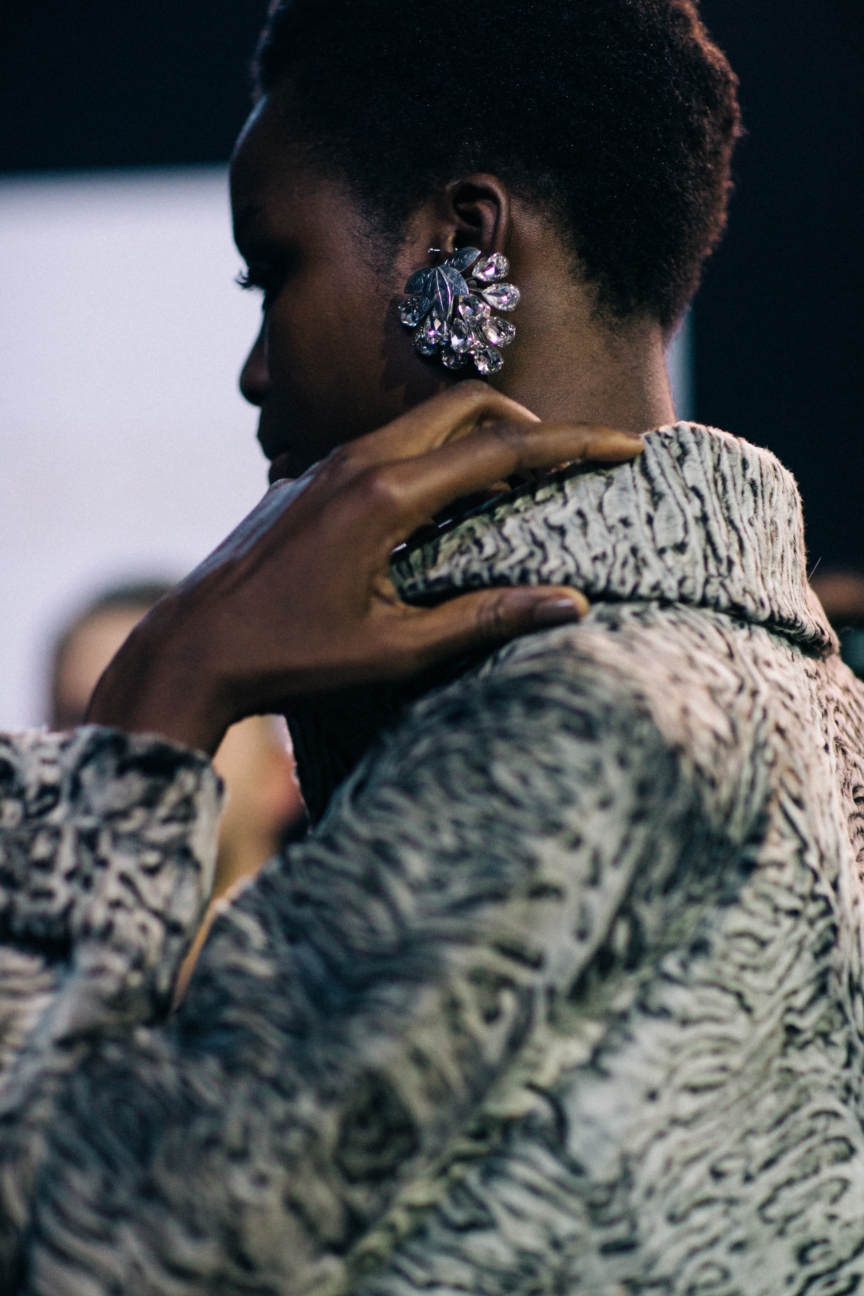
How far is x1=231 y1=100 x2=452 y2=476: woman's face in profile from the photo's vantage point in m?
0.86

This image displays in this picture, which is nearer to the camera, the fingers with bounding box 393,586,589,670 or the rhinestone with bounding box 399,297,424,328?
the fingers with bounding box 393,586,589,670

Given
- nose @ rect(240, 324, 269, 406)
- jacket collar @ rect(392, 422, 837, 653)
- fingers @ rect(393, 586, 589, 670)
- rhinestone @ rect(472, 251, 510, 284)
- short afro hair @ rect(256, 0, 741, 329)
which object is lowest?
fingers @ rect(393, 586, 589, 670)

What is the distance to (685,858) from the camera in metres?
0.60

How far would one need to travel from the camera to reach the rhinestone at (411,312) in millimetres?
850

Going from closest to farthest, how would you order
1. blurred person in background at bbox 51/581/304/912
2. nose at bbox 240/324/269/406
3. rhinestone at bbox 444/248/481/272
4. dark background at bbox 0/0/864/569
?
rhinestone at bbox 444/248/481/272
nose at bbox 240/324/269/406
blurred person in background at bbox 51/581/304/912
dark background at bbox 0/0/864/569

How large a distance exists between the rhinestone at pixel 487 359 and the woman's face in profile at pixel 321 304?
0.11ft

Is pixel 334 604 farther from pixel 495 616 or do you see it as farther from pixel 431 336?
pixel 431 336

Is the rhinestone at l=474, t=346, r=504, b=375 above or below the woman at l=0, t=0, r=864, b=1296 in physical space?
above

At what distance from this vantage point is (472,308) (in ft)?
2.72

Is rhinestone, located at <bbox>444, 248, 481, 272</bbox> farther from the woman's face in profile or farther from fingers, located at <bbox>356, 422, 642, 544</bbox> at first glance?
fingers, located at <bbox>356, 422, 642, 544</bbox>

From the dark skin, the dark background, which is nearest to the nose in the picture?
the dark skin

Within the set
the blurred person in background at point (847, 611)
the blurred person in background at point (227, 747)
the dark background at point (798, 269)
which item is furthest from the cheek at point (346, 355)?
the dark background at point (798, 269)

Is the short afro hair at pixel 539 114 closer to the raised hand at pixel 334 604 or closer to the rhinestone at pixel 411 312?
the rhinestone at pixel 411 312

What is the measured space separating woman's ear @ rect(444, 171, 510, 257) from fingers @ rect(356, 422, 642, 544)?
19 cm
